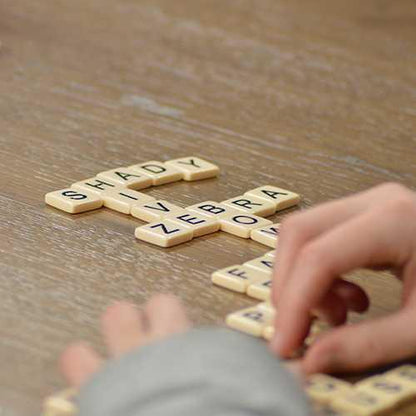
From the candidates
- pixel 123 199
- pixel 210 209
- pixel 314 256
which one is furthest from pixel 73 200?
pixel 314 256

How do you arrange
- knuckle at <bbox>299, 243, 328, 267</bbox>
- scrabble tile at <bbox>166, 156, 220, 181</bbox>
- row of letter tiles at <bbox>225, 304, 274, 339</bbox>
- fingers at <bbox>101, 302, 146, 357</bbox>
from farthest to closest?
scrabble tile at <bbox>166, 156, 220, 181</bbox> → row of letter tiles at <bbox>225, 304, 274, 339</bbox> → knuckle at <bbox>299, 243, 328, 267</bbox> → fingers at <bbox>101, 302, 146, 357</bbox>

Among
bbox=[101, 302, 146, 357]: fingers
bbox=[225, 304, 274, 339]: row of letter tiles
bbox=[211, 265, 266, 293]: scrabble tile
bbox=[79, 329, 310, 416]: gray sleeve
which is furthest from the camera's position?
bbox=[211, 265, 266, 293]: scrabble tile

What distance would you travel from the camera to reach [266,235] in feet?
4.49

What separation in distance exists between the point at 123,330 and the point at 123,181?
0.62 meters

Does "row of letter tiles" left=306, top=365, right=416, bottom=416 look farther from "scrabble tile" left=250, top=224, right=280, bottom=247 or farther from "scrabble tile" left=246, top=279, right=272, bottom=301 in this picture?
"scrabble tile" left=250, top=224, right=280, bottom=247

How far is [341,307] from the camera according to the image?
1.11 meters

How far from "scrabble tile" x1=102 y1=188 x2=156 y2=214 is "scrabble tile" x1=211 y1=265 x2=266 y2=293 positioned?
22 cm

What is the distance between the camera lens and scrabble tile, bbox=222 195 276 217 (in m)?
1.45

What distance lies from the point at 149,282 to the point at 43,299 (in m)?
0.12

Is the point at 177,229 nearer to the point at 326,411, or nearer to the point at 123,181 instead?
the point at 123,181

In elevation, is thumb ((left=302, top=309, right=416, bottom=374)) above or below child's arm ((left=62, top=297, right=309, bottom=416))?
below

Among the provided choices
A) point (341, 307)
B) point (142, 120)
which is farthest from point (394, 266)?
point (142, 120)

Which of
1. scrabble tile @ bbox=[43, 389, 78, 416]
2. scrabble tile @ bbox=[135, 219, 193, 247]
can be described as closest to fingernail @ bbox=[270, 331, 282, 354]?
scrabble tile @ bbox=[43, 389, 78, 416]

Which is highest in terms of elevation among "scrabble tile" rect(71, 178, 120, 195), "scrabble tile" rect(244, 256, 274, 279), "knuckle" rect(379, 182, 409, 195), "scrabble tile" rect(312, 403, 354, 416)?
"knuckle" rect(379, 182, 409, 195)
